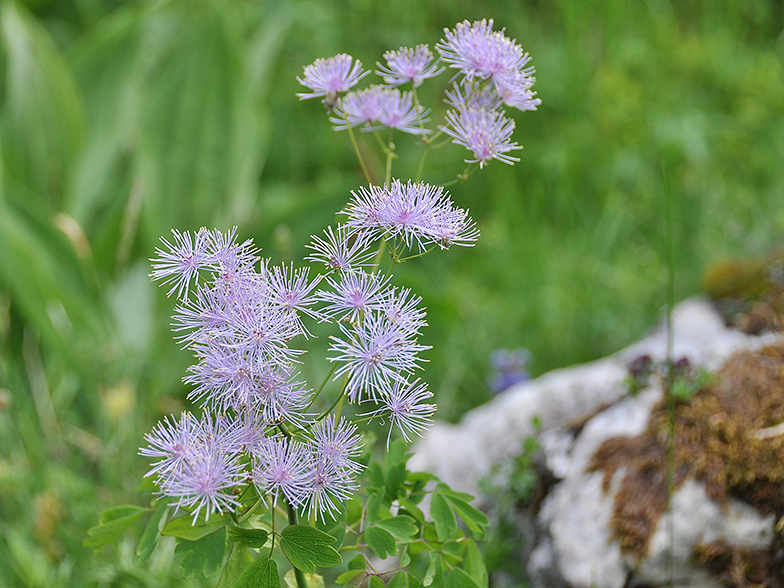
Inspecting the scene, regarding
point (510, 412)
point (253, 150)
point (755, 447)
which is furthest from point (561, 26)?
point (755, 447)

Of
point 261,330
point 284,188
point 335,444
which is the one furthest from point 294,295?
point 284,188

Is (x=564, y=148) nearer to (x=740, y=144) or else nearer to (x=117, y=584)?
(x=740, y=144)

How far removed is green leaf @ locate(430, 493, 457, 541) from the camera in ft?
3.05

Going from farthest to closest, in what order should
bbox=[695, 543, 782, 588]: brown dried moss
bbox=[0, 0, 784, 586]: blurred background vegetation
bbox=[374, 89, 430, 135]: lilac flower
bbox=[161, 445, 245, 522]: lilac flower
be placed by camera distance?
bbox=[0, 0, 784, 586]: blurred background vegetation → bbox=[695, 543, 782, 588]: brown dried moss → bbox=[374, 89, 430, 135]: lilac flower → bbox=[161, 445, 245, 522]: lilac flower

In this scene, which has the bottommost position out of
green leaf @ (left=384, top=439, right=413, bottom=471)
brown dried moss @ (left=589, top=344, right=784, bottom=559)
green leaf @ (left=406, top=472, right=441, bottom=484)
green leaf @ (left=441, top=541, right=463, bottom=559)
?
brown dried moss @ (left=589, top=344, right=784, bottom=559)

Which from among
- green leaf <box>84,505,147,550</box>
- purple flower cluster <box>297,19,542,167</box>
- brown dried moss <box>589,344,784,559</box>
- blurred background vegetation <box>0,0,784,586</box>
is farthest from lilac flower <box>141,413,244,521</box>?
blurred background vegetation <box>0,0,784,586</box>

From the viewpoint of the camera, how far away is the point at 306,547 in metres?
0.78

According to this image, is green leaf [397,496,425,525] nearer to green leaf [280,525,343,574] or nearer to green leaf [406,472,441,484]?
green leaf [406,472,441,484]

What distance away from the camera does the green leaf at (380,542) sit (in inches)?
32.4

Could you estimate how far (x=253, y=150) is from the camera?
2.81 m

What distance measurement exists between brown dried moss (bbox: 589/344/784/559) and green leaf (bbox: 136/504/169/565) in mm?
832

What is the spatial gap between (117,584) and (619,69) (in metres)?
2.99

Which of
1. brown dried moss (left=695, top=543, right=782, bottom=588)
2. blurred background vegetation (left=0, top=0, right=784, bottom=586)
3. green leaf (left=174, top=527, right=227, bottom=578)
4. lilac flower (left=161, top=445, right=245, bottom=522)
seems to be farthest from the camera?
blurred background vegetation (left=0, top=0, right=784, bottom=586)

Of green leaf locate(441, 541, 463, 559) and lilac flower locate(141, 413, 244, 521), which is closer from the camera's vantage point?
lilac flower locate(141, 413, 244, 521)
